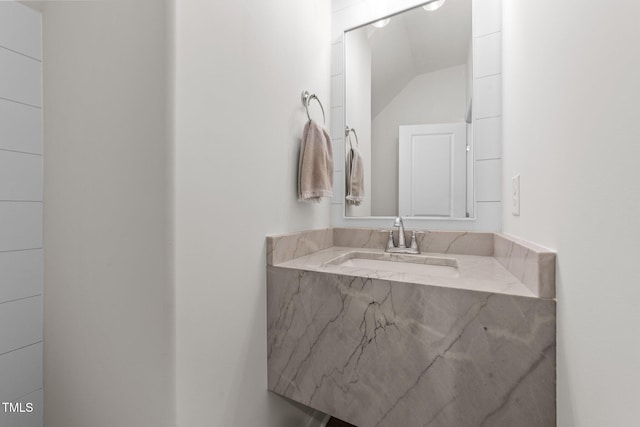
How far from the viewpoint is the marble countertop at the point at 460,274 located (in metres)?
0.76

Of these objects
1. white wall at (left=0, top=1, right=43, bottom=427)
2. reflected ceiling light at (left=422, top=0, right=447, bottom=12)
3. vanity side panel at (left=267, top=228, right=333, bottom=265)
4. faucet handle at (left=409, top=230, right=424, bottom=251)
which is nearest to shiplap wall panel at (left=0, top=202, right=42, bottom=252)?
white wall at (left=0, top=1, right=43, bottom=427)

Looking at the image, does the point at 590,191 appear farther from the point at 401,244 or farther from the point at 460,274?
the point at 401,244

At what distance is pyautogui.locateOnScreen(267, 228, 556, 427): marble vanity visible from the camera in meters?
0.68

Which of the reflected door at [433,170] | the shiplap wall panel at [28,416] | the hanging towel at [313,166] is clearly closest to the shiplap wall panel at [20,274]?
the shiplap wall panel at [28,416]

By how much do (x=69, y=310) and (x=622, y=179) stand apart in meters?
1.53

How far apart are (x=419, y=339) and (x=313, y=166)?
85cm

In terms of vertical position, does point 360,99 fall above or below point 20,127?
above

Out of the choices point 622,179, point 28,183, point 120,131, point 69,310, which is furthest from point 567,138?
point 28,183

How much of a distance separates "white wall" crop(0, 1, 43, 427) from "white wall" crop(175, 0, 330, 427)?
0.80 meters

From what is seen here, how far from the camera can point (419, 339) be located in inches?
31.8

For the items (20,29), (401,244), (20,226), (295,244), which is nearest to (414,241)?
(401,244)

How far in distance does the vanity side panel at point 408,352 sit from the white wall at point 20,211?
3.03ft

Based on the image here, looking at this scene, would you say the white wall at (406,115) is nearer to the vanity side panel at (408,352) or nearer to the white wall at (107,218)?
the vanity side panel at (408,352)

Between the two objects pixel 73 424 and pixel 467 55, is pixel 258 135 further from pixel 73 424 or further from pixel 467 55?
pixel 73 424
